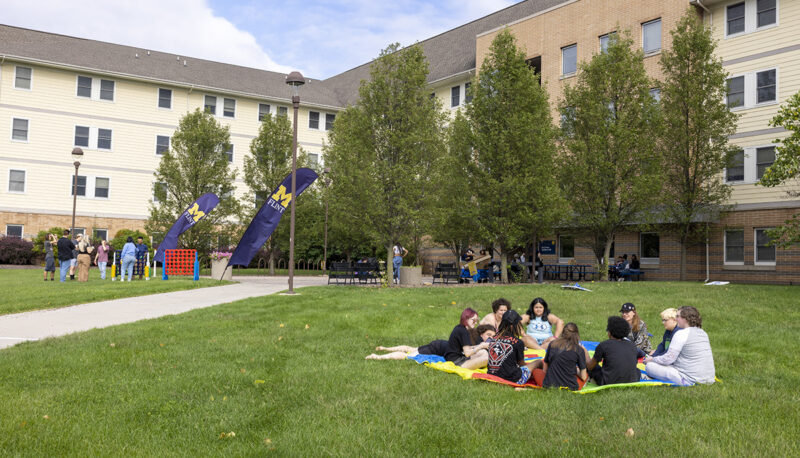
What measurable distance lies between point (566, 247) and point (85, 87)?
34.2 metres

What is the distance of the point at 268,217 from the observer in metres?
20.7

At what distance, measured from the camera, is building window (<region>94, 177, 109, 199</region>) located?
41.3 m

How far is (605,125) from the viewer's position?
82.5 ft

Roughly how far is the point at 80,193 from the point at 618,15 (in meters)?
36.4

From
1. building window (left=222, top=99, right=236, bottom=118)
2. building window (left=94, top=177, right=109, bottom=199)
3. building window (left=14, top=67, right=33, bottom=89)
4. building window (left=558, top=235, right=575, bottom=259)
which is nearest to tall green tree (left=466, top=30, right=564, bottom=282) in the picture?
building window (left=558, top=235, right=575, bottom=259)

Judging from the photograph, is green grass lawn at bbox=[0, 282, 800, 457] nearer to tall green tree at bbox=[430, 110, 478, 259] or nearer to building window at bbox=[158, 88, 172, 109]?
tall green tree at bbox=[430, 110, 478, 259]

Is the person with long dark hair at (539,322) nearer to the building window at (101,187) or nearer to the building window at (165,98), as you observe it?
the building window at (101,187)

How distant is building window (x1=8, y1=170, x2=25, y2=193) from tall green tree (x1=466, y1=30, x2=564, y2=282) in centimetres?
3153

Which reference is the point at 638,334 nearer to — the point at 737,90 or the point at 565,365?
the point at 565,365

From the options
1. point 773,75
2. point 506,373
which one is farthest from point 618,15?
point 506,373

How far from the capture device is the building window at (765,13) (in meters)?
27.1

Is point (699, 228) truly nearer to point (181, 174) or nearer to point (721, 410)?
point (721, 410)

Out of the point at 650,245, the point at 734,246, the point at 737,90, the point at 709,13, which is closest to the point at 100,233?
the point at 650,245

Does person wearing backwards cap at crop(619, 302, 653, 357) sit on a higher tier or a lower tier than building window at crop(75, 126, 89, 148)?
lower
